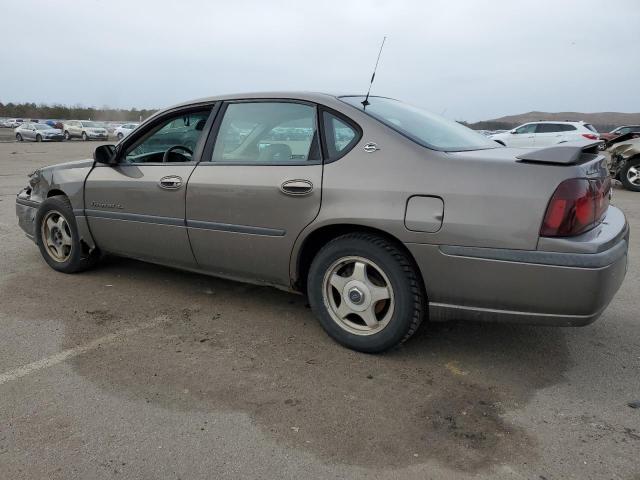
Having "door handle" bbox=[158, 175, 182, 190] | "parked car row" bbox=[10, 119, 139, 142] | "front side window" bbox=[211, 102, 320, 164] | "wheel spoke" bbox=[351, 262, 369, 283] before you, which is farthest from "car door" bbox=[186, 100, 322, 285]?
"parked car row" bbox=[10, 119, 139, 142]

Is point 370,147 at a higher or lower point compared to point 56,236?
higher

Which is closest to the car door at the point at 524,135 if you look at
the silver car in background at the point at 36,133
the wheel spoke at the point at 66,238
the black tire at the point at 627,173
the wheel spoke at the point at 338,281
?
the black tire at the point at 627,173

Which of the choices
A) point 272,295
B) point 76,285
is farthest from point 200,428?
point 76,285

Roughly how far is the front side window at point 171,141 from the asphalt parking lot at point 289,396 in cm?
111

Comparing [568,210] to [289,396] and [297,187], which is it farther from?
[289,396]

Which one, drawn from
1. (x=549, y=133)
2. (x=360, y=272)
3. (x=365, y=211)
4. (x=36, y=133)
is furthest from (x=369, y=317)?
(x=36, y=133)

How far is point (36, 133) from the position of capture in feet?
119

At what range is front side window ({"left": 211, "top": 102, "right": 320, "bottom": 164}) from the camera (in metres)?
3.34

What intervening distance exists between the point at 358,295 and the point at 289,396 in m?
0.73

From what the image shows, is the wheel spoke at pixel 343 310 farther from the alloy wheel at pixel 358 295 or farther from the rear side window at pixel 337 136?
the rear side window at pixel 337 136

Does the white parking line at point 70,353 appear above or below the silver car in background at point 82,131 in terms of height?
below

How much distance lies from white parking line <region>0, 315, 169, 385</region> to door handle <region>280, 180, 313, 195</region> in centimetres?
132

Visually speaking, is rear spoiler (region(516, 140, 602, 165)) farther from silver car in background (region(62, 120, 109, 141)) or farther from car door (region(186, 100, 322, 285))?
silver car in background (region(62, 120, 109, 141))

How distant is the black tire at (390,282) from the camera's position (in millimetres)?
2953
